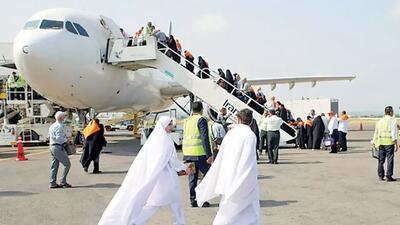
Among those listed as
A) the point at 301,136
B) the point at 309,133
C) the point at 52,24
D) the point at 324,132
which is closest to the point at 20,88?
the point at 52,24

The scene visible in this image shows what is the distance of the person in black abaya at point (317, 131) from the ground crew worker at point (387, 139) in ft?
28.4

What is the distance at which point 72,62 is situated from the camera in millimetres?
16453

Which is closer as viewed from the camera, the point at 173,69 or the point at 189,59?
the point at 173,69

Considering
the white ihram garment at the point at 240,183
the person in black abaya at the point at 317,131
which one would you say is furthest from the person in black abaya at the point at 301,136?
the white ihram garment at the point at 240,183

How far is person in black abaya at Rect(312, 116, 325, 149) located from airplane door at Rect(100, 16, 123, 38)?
8.53 metres

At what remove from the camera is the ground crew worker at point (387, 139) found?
10445 mm

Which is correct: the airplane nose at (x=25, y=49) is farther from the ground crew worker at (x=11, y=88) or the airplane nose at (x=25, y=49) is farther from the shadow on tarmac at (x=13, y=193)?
the ground crew worker at (x=11, y=88)

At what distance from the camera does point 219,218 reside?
5.20m

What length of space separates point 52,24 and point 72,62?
1613 mm

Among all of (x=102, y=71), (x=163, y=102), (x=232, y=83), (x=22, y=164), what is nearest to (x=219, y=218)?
(x=22, y=164)

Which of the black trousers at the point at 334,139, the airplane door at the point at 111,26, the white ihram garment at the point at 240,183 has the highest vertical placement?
the airplane door at the point at 111,26

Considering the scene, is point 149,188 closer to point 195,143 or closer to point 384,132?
point 195,143

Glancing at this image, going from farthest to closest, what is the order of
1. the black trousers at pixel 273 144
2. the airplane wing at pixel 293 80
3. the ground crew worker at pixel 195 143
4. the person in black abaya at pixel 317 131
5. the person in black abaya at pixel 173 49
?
the airplane wing at pixel 293 80, the person in black abaya at pixel 317 131, the person in black abaya at pixel 173 49, the black trousers at pixel 273 144, the ground crew worker at pixel 195 143

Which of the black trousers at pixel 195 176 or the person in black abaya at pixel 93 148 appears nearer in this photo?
the black trousers at pixel 195 176
